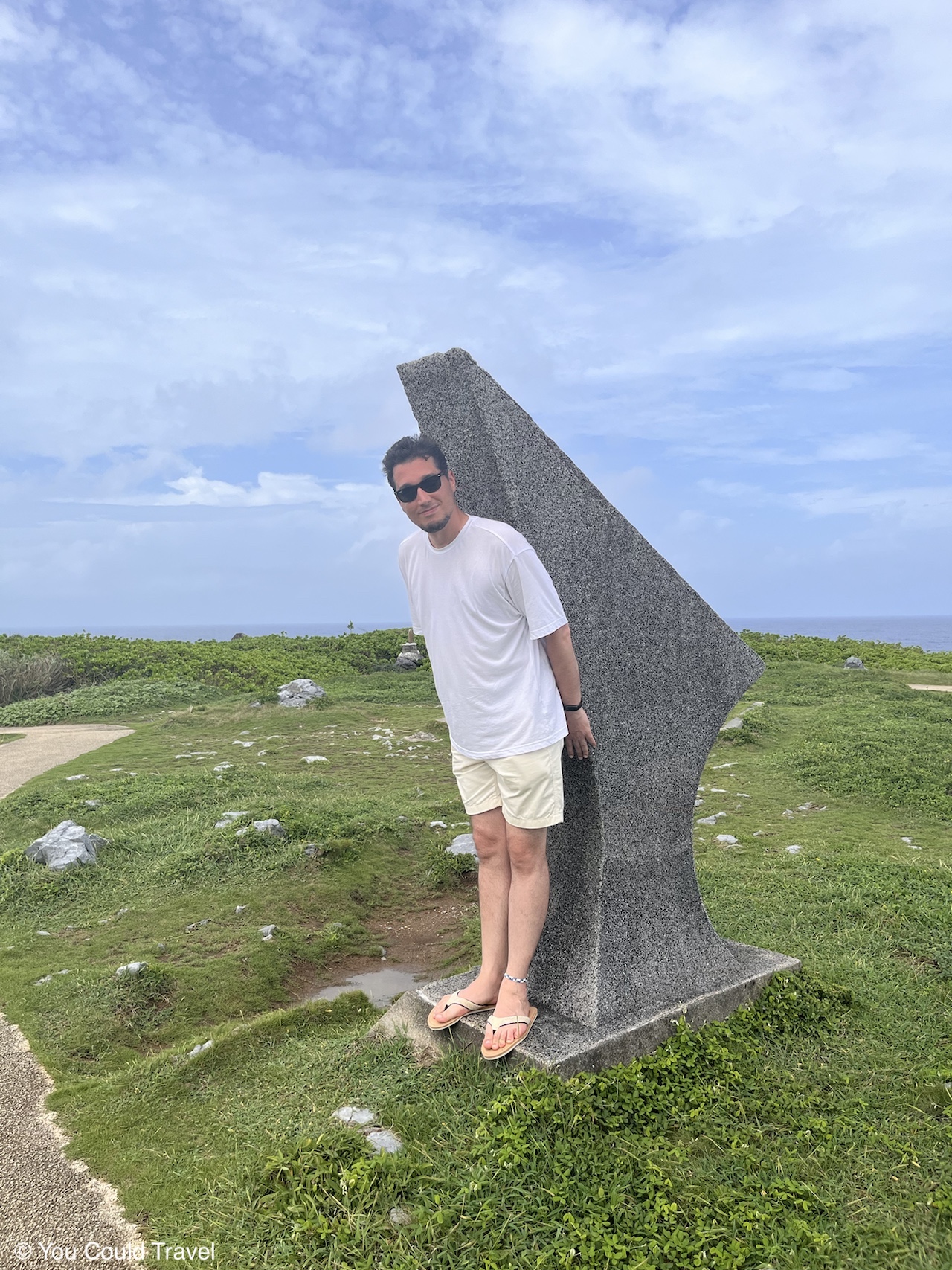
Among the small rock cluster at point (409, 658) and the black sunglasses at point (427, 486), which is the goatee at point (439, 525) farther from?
the small rock cluster at point (409, 658)

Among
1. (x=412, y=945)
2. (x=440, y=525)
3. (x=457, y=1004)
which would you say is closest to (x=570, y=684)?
(x=440, y=525)

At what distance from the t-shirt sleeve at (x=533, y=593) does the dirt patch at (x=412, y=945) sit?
9.14 ft

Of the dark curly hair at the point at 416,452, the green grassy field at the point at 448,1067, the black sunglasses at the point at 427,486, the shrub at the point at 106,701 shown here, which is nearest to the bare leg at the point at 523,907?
the green grassy field at the point at 448,1067

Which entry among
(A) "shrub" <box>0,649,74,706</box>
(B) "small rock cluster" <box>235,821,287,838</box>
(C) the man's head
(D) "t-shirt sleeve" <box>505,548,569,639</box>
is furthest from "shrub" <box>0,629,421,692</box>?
(D) "t-shirt sleeve" <box>505,548,569,639</box>

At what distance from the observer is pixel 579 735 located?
11.4 feet

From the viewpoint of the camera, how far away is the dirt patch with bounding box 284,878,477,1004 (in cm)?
492

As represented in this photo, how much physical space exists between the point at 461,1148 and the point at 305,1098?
2.64 feet

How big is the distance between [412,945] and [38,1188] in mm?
2661

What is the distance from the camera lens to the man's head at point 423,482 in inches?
126

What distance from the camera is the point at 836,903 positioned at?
5258mm

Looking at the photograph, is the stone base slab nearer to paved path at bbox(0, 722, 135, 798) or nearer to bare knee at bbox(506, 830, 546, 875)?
bare knee at bbox(506, 830, 546, 875)

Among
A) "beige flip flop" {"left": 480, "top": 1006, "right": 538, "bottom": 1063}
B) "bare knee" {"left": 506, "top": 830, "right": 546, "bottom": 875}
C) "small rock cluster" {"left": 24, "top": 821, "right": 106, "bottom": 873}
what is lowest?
"small rock cluster" {"left": 24, "top": 821, "right": 106, "bottom": 873}

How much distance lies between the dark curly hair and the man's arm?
772 mm

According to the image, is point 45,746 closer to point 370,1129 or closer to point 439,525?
Answer: point 370,1129
